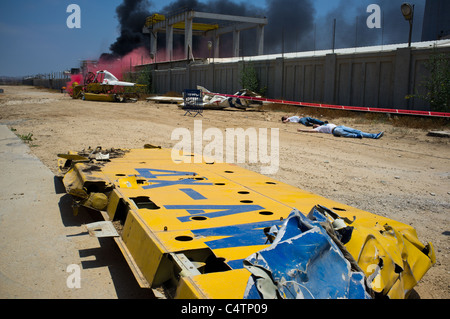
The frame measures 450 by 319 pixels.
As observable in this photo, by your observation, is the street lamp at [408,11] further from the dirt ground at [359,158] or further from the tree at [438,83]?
the dirt ground at [359,158]

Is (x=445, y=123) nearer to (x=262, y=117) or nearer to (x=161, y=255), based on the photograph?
(x=262, y=117)

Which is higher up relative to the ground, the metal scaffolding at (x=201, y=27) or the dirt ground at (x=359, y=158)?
the metal scaffolding at (x=201, y=27)

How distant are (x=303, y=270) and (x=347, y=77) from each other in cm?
2018

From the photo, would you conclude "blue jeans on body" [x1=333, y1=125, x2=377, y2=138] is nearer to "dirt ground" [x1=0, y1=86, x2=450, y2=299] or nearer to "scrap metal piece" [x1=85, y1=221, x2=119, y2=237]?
"dirt ground" [x1=0, y1=86, x2=450, y2=299]

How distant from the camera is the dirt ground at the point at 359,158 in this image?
5.46 m

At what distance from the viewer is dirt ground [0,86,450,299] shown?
5.46 meters

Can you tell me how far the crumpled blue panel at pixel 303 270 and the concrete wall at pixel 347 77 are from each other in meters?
16.8

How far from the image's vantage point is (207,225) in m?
3.70

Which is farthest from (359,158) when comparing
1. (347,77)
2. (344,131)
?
(347,77)

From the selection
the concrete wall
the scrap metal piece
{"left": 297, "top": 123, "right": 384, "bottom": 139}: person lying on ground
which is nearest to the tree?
the concrete wall

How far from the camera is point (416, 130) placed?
49.0 feet

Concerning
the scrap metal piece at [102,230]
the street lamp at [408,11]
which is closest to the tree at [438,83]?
the street lamp at [408,11]

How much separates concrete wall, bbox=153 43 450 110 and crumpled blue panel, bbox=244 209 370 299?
16.8m

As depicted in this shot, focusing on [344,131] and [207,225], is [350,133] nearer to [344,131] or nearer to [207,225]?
[344,131]
